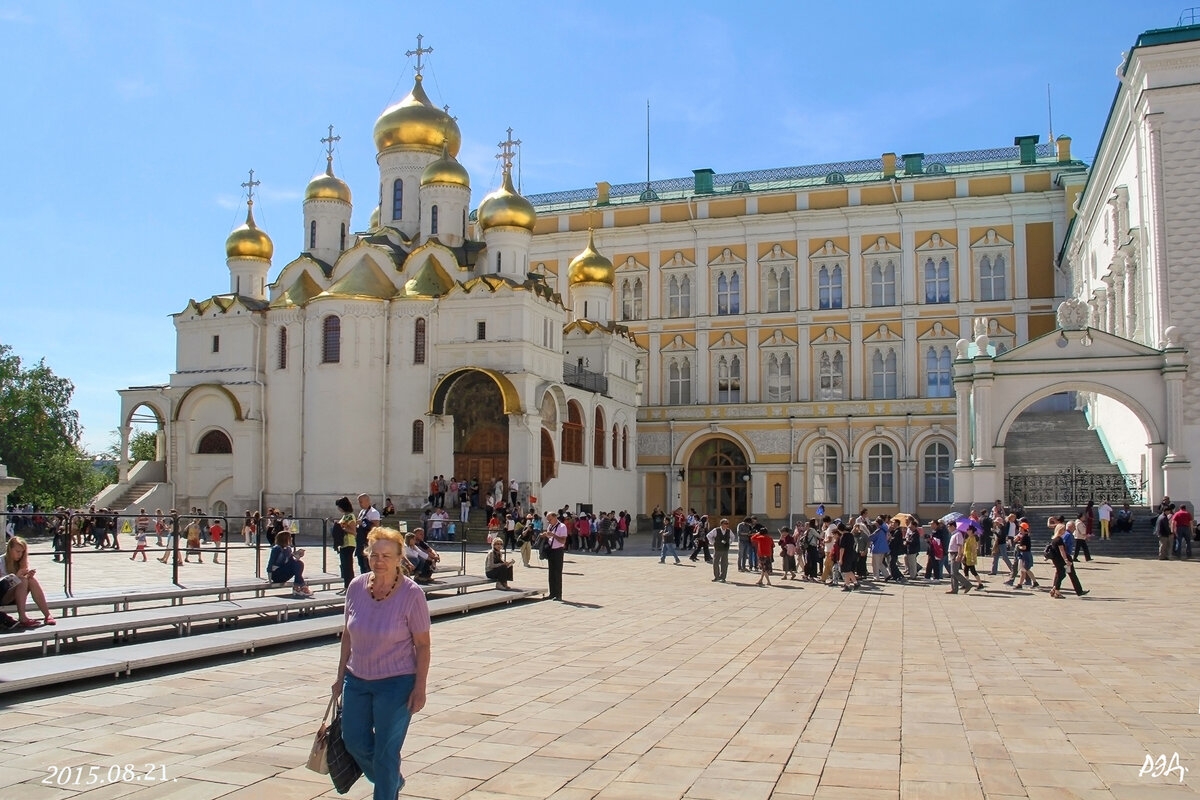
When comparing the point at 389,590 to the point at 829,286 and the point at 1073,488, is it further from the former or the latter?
the point at 829,286

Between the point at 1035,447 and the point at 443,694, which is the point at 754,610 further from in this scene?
the point at 1035,447

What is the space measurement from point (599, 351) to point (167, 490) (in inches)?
637

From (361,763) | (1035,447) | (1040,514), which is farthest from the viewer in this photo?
(1035,447)

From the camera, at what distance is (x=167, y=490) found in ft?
131

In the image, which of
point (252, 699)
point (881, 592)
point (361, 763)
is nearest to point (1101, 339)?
point (881, 592)

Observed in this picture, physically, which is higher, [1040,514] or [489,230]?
[489,230]

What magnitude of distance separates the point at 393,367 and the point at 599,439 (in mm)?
8730

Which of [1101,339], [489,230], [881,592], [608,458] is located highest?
[489,230]

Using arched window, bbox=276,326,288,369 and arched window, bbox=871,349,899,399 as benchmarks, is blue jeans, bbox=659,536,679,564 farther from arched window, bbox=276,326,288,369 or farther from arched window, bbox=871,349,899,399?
arched window, bbox=871,349,899,399

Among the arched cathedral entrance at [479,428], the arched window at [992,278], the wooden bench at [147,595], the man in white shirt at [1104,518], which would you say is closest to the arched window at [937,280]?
the arched window at [992,278]

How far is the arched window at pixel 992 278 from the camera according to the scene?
46.0 m

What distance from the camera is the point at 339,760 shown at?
214 inches

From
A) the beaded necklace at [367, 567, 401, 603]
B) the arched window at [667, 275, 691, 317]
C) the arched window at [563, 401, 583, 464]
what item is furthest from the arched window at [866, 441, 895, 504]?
the beaded necklace at [367, 567, 401, 603]

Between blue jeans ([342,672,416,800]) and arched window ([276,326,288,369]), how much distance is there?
3585 cm
